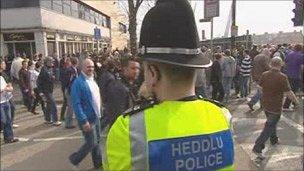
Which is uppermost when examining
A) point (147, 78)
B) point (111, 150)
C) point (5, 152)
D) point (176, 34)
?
point (176, 34)

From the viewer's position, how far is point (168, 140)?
193 centimetres

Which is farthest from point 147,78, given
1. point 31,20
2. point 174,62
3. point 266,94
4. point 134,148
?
point 31,20

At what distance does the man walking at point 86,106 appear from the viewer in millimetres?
6930

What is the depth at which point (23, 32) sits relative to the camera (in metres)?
31.3

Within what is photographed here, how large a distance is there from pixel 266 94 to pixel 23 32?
84.2 feet

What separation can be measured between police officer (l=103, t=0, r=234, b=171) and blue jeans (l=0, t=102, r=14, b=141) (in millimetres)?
8644

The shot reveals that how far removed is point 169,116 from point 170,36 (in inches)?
→ 12.6

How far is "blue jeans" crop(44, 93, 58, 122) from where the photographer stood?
1238cm

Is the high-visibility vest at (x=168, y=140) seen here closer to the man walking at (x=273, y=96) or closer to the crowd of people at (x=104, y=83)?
the crowd of people at (x=104, y=83)

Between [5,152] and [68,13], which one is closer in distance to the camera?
[5,152]

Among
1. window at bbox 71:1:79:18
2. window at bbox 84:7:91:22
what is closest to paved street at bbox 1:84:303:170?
window at bbox 71:1:79:18

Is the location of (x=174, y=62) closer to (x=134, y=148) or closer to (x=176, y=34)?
(x=176, y=34)

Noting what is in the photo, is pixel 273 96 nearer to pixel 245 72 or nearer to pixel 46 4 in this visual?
pixel 245 72

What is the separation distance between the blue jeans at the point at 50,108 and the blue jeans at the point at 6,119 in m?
2.05
